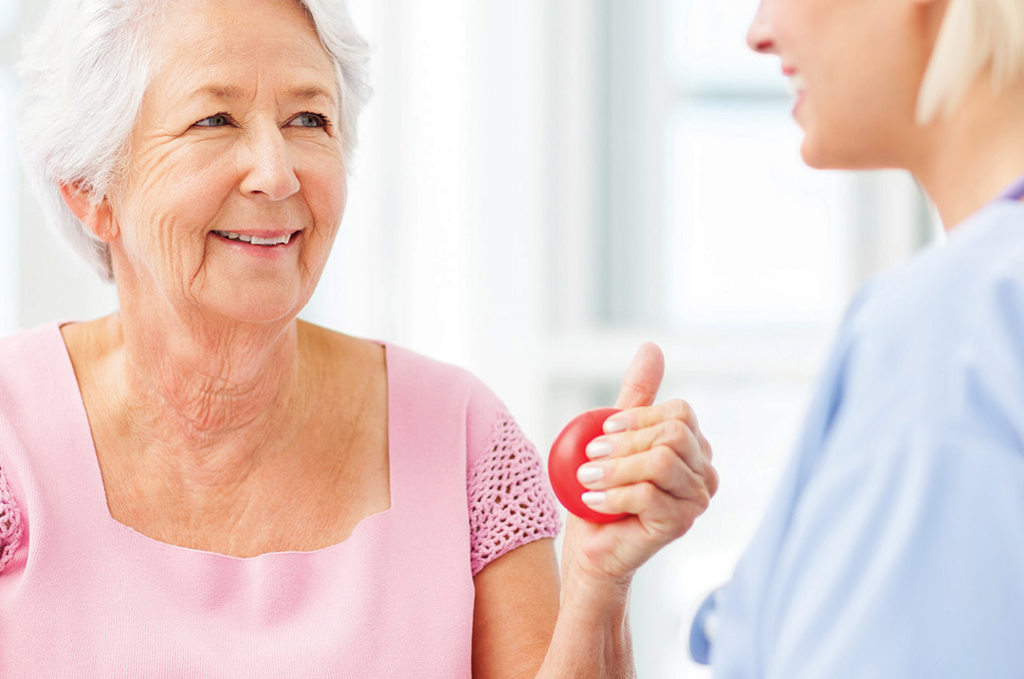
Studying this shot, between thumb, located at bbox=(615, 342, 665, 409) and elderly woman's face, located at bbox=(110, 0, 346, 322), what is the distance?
1.53 feet

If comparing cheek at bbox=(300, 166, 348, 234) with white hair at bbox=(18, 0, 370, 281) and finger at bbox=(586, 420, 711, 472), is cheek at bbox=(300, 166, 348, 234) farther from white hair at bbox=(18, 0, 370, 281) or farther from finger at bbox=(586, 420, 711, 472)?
finger at bbox=(586, 420, 711, 472)

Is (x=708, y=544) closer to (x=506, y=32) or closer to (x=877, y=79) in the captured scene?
(x=506, y=32)

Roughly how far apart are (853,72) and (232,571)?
942 mm

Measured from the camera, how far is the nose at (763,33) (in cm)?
96

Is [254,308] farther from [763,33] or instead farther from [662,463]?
[763,33]

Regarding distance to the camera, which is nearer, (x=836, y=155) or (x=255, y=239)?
(x=836, y=155)

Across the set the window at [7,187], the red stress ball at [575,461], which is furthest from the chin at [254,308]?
the window at [7,187]

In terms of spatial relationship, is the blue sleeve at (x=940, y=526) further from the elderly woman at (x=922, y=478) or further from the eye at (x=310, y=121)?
the eye at (x=310, y=121)

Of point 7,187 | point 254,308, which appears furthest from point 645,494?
point 7,187

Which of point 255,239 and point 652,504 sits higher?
point 255,239

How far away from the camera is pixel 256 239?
4.72 ft

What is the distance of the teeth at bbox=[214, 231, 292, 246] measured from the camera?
1433 millimetres

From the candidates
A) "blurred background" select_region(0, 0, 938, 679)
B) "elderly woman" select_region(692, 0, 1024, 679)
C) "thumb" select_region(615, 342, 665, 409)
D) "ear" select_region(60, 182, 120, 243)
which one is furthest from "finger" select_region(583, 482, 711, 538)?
"blurred background" select_region(0, 0, 938, 679)

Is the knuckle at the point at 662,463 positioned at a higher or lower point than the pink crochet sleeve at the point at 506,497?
higher
